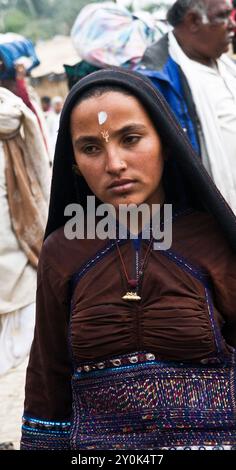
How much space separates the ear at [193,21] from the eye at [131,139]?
11.0 ft

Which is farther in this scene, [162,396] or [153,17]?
[153,17]

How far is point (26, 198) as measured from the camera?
5750mm

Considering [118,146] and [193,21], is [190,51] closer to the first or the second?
[193,21]

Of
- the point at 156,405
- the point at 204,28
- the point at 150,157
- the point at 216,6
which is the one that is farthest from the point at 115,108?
the point at 216,6

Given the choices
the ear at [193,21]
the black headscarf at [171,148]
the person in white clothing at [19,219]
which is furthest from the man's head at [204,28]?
the black headscarf at [171,148]

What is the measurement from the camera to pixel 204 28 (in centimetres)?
517

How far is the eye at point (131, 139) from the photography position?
80.3 inches

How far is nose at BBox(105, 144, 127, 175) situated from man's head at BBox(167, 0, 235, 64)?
3.29 metres

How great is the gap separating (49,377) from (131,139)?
740mm
